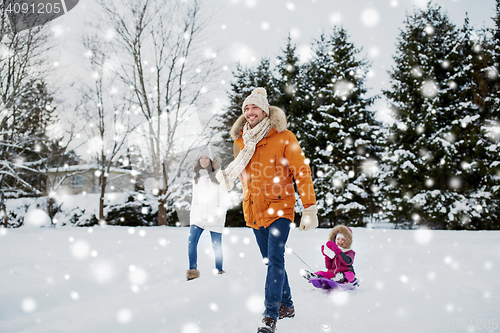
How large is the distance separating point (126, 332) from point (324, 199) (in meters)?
12.9

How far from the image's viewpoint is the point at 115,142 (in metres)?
13.4

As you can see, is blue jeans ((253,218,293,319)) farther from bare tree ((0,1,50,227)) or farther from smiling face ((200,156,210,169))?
bare tree ((0,1,50,227))

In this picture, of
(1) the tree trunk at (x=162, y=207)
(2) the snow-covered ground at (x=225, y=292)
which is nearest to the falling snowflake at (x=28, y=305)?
(2) the snow-covered ground at (x=225, y=292)

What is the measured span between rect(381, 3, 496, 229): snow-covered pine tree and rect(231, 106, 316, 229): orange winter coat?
12487 mm

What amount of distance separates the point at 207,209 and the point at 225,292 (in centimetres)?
143

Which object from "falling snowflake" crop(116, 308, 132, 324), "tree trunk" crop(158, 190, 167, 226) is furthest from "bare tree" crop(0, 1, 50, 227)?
"falling snowflake" crop(116, 308, 132, 324)

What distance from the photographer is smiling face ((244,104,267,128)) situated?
262 cm

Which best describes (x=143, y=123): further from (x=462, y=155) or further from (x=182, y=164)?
(x=462, y=155)

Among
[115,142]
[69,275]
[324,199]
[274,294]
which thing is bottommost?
[69,275]

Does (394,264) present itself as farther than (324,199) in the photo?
No

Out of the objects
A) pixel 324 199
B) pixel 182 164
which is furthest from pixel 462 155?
pixel 182 164

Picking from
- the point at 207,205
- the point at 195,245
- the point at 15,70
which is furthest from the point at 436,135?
the point at 15,70

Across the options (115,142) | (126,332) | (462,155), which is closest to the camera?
(126,332)

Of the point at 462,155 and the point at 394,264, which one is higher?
the point at 462,155
